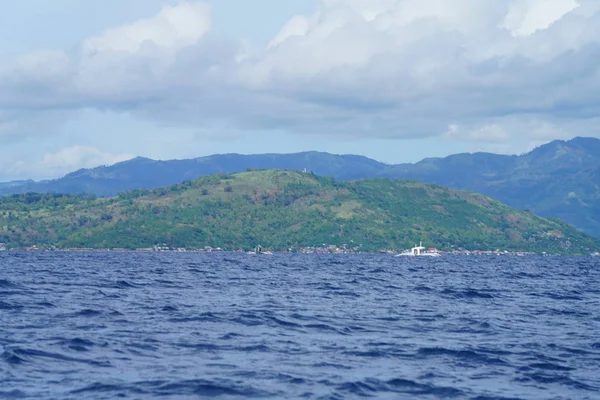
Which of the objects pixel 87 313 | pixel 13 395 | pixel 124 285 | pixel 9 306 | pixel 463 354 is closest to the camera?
pixel 13 395

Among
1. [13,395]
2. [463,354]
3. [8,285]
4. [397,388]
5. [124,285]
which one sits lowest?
[124,285]

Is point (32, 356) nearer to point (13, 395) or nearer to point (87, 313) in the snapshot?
point (13, 395)

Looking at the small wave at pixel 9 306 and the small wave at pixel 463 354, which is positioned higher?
the small wave at pixel 463 354

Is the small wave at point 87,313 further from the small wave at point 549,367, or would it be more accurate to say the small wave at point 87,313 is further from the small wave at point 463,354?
the small wave at point 549,367

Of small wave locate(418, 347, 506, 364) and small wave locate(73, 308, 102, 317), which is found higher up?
small wave locate(418, 347, 506, 364)

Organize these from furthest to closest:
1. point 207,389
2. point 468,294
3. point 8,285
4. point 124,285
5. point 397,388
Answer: point 124,285
point 468,294
point 8,285
point 397,388
point 207,389

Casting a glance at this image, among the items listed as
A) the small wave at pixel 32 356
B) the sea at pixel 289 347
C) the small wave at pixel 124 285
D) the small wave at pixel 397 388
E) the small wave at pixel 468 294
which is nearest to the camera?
the small wave at pixel 397 388

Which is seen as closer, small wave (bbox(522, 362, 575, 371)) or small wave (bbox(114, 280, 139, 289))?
small wave (bbox(522, 362, 575, 371))

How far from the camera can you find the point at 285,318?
65.1m

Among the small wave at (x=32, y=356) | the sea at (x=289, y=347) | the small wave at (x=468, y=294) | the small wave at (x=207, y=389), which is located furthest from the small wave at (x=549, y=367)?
the small wave at (x=468, y=294)

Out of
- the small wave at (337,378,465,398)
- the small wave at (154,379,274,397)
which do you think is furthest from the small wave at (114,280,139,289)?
the small wave at (337,378,465,398)

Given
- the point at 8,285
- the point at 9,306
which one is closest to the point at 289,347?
the point at 9,306

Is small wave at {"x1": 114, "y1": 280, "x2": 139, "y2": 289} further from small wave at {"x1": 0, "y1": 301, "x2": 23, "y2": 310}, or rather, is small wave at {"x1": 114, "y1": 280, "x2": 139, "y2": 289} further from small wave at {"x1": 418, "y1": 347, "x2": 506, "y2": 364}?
small wave at {"x1": 418, "y1": 347, "x2": 506, "y2": 364}

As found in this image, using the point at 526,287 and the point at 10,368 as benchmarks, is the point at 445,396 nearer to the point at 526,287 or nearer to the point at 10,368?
the point at 10,368
